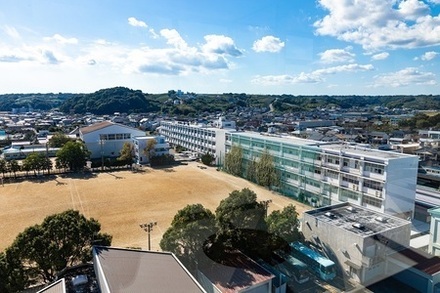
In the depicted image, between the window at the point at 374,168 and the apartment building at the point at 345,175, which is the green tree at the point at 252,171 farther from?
the window at the point at 374,168

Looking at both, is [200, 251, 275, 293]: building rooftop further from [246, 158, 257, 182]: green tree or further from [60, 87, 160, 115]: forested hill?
[60, 87, 160, 115]: forested hill

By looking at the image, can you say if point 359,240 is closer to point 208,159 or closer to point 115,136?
point 208,159

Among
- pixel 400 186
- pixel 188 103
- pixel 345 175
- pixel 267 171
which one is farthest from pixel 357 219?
pixel 188 103

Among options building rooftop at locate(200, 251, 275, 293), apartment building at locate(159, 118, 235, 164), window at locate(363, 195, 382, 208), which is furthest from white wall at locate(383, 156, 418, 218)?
apartment building at locate(159, 118, 235, 164)

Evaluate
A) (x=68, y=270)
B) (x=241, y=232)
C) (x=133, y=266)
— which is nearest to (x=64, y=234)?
(x=68, y=270)

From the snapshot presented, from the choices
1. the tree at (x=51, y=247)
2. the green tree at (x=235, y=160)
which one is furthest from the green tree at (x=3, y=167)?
the tree at (x=51, y=247)

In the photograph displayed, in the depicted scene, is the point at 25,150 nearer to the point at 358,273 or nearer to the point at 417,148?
the point at 358,273

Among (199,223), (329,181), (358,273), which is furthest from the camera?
(329,181)
